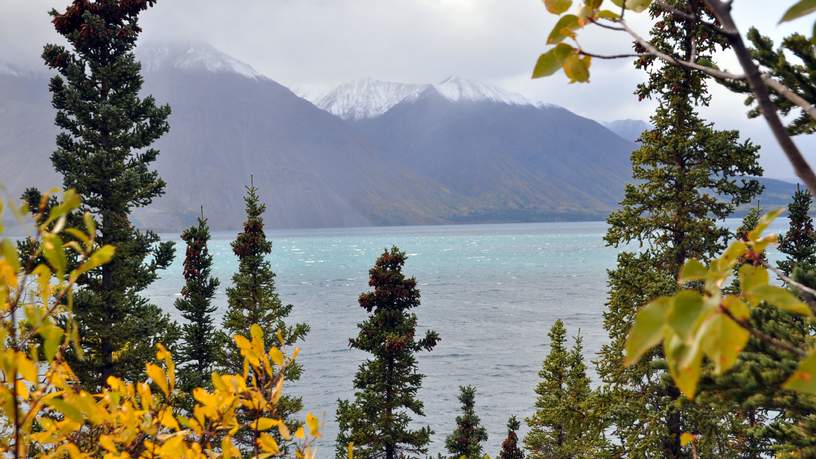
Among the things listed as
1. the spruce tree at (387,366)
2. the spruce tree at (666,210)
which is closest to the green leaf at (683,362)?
the spruce tree at (666,210)

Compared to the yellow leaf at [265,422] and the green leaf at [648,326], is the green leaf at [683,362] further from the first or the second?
the yellow leaf at [265,422]

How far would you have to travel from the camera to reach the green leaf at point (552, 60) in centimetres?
120

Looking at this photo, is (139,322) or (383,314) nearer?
(139,322)

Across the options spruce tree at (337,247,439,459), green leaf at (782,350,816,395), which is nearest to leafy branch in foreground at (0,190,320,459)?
green leaf at (782,350,816,395)

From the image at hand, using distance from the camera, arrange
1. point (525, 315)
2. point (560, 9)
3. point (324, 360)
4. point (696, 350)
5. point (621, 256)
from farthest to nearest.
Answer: point (525, 315) < point (324, 360) < point (621, 256) < point (560, 9) < point (696, 350)

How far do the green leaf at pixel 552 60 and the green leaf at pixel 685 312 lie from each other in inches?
24.3

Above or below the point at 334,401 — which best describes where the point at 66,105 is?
above

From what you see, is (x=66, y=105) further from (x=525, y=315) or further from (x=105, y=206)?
(x=525, y=315)

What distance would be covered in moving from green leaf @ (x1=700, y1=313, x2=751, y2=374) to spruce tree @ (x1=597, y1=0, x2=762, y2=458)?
13.7 meters

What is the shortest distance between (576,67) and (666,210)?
1486 centimetres

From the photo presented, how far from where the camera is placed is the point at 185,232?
75.3 feet

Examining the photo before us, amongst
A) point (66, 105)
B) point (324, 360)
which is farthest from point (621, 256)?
point (324, 360)

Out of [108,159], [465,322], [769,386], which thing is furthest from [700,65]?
[465,322]

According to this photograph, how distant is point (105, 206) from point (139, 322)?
371 centimetres
